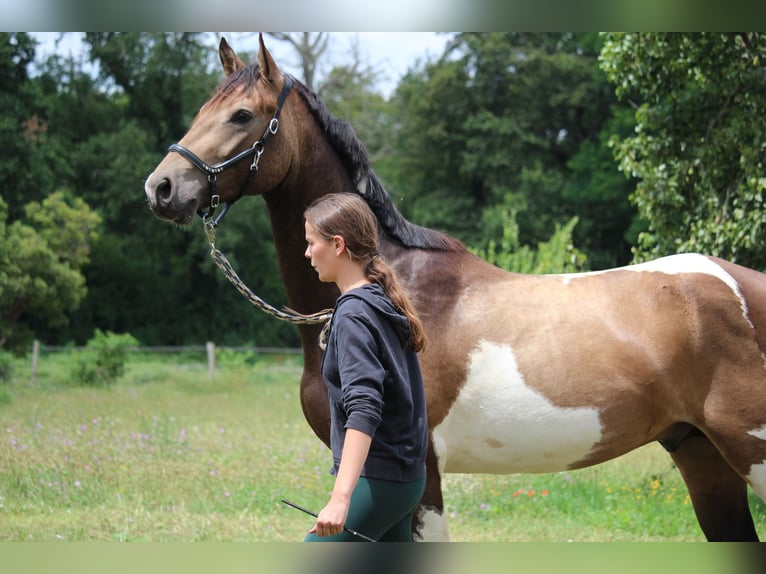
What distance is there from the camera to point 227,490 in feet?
22.0

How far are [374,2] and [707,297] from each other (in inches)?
74.7

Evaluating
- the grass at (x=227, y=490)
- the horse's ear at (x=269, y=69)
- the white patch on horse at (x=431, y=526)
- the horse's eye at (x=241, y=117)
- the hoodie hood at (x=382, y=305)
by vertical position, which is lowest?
the grass at (x=227, y=490)

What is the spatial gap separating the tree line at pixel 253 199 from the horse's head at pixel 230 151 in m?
16.9

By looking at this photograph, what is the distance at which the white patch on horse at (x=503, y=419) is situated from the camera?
3307mm

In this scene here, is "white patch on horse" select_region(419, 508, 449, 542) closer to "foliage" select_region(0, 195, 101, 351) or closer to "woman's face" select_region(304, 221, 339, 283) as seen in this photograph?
"woman's face" select_region(304, 221, 339, 283)

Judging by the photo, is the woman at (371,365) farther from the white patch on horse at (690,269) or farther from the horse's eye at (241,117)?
the white patch on horse at (690,269)

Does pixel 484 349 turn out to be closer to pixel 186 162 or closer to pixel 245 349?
pixel 186 162

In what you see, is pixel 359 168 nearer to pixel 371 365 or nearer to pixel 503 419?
pixel 503 419

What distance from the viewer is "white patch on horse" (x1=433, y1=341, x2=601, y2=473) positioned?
3.31 meters

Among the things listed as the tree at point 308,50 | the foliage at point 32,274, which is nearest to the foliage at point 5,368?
the foliage at point 32,274

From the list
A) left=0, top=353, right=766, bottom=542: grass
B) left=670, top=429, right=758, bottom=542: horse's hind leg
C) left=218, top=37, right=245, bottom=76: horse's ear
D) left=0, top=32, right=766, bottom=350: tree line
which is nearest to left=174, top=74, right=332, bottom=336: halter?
left=218, top=37, right=245, bottom=76: horse's ear

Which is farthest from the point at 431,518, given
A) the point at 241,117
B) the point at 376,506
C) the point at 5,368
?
the point at 5,368

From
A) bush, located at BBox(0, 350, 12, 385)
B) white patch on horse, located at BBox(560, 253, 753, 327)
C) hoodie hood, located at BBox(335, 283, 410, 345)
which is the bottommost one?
bush, located at BBox(0, 350, 12, 385)

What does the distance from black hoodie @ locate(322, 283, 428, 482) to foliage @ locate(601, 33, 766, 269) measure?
4.16 m
